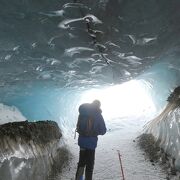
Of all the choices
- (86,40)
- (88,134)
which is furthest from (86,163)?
(86,40)

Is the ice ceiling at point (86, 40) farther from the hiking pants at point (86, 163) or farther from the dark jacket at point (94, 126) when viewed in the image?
the hiking pants at point (86, 163)

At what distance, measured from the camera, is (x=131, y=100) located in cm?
4303

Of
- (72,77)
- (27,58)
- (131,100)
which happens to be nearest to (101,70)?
(72,77)

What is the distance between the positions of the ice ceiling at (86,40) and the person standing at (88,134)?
3372 mm

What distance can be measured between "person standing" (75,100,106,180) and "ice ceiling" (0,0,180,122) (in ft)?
11.1

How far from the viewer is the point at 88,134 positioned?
21.2ft

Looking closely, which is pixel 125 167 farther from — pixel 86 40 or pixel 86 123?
pixel 86 40

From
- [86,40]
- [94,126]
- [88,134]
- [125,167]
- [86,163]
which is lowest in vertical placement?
[125,167]

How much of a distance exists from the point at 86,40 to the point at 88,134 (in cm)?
520

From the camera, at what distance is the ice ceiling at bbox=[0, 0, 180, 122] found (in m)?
7.84

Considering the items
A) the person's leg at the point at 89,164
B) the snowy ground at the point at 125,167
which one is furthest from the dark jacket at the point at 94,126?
the snowy ground at the point at 125,167

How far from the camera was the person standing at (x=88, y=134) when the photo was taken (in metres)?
6.43

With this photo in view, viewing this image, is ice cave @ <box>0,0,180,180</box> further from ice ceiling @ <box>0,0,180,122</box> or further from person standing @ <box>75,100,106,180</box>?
person standing @ <box>75,100,106,180</box>

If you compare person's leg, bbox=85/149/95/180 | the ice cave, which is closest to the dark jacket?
person's leg, bbox=85/149/95/180
